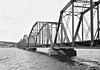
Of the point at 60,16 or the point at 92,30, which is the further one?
the point at 60,16

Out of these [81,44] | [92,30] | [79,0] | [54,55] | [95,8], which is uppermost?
[79,0]

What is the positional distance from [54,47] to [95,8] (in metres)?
33.1

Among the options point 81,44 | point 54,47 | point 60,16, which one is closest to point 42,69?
point 81,44

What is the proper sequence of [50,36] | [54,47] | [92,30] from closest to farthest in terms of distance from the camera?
1. [92,30]
2. [54,47]
3. [50,36]

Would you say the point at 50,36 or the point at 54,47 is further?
the point at 50,36

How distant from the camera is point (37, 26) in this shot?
11088 cm

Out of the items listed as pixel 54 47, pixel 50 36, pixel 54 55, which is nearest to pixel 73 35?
pixel 54 47

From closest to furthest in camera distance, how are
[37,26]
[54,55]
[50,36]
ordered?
1. [54,55]
2. [50,36]
3. [37,26]

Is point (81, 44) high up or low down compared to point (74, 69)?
up

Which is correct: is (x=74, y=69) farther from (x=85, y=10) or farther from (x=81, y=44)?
(x=85, y=10)

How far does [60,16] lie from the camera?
55.4m

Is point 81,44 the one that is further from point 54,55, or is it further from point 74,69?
point 54,55

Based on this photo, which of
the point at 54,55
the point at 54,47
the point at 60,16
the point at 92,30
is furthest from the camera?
the point at 54,55

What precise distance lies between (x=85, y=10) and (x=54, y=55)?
34679mm
